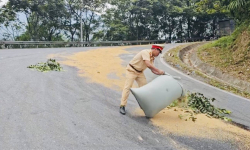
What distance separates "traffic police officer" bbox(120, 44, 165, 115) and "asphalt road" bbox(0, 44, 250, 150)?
0.46 meters

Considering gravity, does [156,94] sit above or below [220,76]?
above

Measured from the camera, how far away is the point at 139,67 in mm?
4738

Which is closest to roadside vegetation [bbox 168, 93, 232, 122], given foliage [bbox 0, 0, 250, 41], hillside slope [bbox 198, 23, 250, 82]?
hillside slope [bbox 198, 23, 250, 82]

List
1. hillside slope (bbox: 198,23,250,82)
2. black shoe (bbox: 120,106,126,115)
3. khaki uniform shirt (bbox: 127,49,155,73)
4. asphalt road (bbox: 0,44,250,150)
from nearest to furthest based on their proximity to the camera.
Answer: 1. asphalt road (bbox: 0,44,250,150)
2. khaki uniform shirt (bbox: 127,49,155,73)
3. black shoe (bbox: 120,106,126,115)
4. hillside slope (bbox: 198,23,250,82)

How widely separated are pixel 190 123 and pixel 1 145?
10.3 ft

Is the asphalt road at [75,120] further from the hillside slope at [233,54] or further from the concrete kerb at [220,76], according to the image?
the hillside slope at [233,54]

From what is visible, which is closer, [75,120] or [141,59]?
[75,120]

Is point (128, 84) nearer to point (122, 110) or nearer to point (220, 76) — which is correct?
point (122, 110)

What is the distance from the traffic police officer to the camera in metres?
4.53

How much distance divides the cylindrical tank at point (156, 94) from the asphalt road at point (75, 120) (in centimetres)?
29

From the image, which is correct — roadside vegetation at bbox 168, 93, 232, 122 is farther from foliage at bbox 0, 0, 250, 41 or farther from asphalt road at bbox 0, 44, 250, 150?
foliage at bbox 0, 0, 250, 41

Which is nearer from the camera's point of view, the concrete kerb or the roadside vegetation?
the roadside vegetation

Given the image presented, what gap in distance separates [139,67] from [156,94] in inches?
26.9

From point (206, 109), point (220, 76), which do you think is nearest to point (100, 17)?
point (220, 76)
